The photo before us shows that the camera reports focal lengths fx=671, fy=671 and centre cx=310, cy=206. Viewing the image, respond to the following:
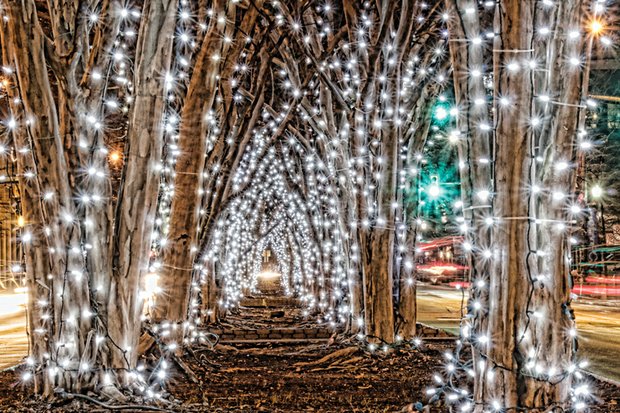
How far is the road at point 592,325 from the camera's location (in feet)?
32.0

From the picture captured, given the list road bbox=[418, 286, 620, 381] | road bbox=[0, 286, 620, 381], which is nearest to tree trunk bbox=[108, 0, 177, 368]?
road bbox=[0, 286, 620, 381]

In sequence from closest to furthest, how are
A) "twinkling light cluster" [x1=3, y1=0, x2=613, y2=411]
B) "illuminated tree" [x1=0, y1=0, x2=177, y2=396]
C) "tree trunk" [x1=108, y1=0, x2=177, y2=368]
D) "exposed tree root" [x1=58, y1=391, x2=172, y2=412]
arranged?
1. "twinkling light cluster" [x1=3, y1=0, x2=613, y2=411]
2. "exposed tree root" [x1=58, y1=391, x2=172, y2=412]
3. "illuminated tree" [x1=0, y1=0, x2=177, y2=396]
4. "tree trunk" [x1=108, y1=0, x2=177, y2=368]

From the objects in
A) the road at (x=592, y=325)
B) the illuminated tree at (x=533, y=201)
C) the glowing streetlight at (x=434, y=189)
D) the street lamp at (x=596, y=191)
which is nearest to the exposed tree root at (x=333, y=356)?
the road at (x=592, y=325)

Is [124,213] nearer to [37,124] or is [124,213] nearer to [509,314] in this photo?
[37,124]

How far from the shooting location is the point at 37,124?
570 centimetres

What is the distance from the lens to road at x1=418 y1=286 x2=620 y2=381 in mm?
9758

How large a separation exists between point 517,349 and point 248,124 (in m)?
7.62

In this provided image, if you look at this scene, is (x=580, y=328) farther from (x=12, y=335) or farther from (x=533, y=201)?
(x=12, y=335)

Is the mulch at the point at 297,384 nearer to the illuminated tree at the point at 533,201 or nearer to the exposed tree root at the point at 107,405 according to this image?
the exposed tree root at the point at 107,405

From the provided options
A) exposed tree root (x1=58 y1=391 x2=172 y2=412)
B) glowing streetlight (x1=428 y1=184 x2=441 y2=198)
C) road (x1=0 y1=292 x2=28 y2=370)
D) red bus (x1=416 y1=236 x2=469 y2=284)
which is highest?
glowing streetlight (x1=428 y1=184 x2=441 y2=198)

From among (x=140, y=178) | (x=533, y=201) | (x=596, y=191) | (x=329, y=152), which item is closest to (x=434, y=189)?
(x=596, y=191)

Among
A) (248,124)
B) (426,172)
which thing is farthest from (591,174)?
(248,124)

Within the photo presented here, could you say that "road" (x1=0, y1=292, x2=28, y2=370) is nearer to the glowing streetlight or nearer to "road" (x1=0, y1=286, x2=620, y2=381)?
"road" (x1=0, y1=286, x2=620, y2=381)

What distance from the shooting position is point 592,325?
14867 mm
